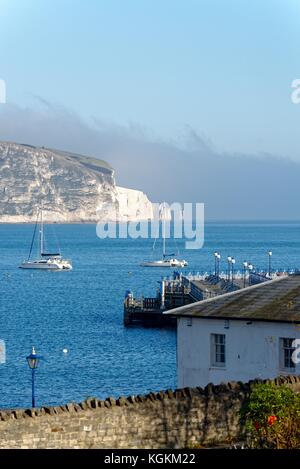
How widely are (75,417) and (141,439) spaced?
1.76m

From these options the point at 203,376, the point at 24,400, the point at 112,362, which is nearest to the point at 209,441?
the point at 203,376

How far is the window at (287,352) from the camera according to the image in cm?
3209

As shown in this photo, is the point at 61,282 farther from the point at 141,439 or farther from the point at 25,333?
the point at 141,439

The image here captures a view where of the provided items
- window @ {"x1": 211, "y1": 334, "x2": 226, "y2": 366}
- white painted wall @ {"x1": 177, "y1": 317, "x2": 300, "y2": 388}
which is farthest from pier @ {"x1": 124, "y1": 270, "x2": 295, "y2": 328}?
window @ {"x1": 211, "y1": 334, "x2": 226, "y2": 366}

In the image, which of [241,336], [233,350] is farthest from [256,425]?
[233,350]

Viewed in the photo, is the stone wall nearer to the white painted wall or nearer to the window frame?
the white painted wall

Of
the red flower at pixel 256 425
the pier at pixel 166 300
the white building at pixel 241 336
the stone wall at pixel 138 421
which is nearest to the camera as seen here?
the stone wall at pixel 138 421

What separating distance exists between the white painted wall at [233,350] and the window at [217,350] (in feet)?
0.36

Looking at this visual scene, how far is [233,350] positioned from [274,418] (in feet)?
35.1

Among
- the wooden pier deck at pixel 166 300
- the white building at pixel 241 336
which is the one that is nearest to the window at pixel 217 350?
the white building at pixel 241 336

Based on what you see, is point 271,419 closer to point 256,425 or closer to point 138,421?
point 256,425

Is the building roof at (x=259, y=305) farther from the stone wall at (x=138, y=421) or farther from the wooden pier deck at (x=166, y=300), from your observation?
the wooden pier deck at (x=166, y=300)

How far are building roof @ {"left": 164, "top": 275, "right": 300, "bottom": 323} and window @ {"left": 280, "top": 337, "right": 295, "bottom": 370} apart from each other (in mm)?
629

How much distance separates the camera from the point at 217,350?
33.6 metres
